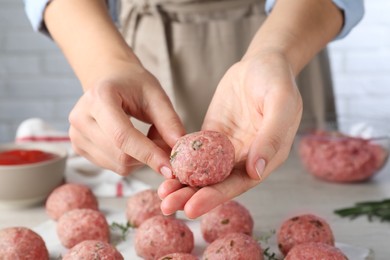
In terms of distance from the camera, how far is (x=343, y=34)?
146 centimetres

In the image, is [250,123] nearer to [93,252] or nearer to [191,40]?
[93,252]

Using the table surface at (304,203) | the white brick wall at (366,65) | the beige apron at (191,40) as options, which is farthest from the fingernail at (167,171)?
the white brick wall at (366,65)

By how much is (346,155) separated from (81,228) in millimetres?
732

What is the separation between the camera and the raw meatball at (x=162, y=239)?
1101 mm

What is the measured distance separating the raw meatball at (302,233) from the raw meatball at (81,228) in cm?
34

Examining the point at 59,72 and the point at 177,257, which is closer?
the point at 177,257

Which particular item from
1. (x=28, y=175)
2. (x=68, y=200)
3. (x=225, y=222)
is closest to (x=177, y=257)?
(x=225, y=222)

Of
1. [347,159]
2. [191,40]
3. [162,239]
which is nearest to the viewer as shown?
[162,239]

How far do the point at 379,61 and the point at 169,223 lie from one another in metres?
2.03

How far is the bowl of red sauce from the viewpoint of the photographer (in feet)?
4.49

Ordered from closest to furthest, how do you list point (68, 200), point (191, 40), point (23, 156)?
point (68, 200), point (23, 156), point (191, 40)

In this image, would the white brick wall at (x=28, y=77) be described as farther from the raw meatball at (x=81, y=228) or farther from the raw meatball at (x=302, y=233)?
the raw meatball at (x=302, y=233)

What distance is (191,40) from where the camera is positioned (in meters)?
1.83

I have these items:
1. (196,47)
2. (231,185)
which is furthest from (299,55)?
(196,47)
